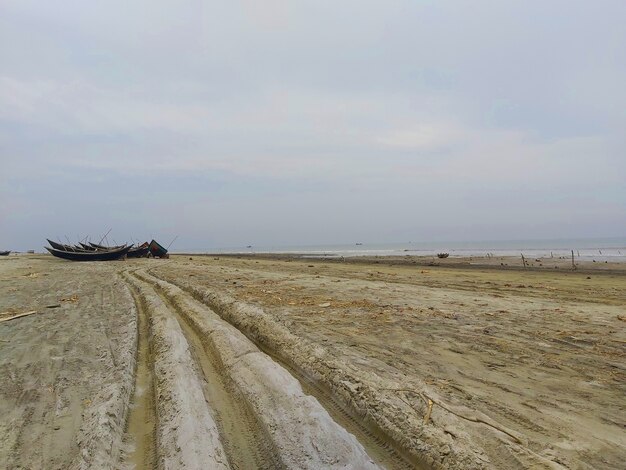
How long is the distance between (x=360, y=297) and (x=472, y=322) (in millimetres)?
3482

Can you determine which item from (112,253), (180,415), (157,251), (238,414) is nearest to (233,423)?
(238,414)

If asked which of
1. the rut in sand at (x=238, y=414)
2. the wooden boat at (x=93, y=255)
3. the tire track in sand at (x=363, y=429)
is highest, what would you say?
the wooden boat at (x=93, y=255)

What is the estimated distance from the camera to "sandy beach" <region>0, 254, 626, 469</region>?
275 cm

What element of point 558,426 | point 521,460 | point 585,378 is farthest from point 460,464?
point 585,378

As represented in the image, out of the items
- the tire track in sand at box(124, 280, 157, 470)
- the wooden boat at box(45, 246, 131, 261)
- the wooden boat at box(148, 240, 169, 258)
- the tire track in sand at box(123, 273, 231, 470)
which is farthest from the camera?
the wooden boat at box(148, 240, 169, 258)

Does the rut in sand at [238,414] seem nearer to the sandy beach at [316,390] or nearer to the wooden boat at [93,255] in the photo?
the sandy beach at [316,390]

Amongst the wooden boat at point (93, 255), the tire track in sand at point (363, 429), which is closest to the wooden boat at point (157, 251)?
the wooden boat at point (93, 255)

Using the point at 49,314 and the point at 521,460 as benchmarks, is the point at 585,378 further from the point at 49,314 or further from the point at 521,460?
the point at 49,314

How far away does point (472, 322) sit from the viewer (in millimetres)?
6770

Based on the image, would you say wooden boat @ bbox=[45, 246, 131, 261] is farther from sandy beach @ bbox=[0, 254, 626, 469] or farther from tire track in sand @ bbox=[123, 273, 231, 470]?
tire track in sand @ bbox=[123, 273, 231, 470]

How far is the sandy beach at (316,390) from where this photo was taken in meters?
2.75

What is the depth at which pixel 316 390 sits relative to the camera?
158 inches

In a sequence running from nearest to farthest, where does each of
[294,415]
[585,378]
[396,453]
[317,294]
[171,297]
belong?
1. [396,453]
2. [294,415]
3. [585,378]
4. [171,297]
5. [317,294]

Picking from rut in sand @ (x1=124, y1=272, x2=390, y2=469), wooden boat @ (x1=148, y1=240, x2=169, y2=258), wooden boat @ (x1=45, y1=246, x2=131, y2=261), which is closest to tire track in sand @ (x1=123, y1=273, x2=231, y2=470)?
A: rut in sand @ (x1=124, y1=272, x2=390, y2=469)
